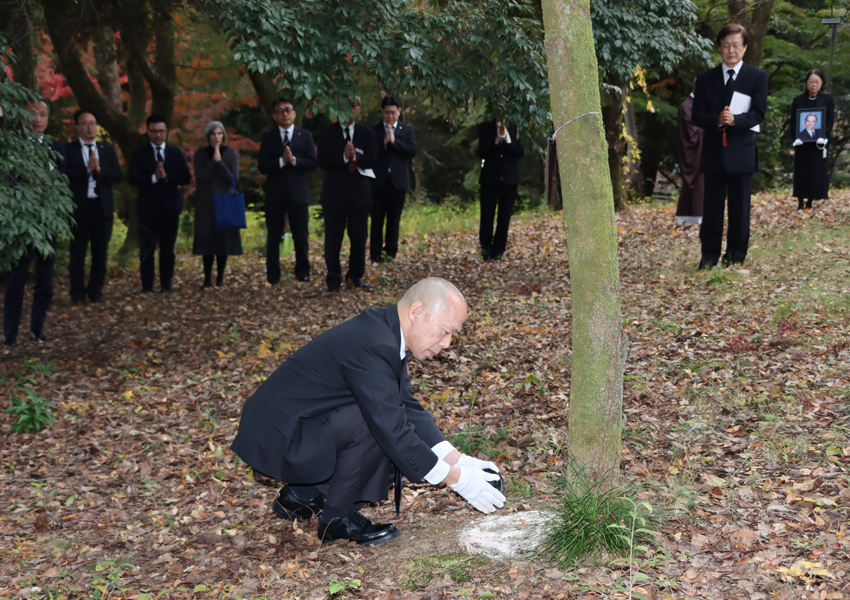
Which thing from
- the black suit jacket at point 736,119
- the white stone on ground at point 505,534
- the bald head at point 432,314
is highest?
the black suit jacket at point 736,119

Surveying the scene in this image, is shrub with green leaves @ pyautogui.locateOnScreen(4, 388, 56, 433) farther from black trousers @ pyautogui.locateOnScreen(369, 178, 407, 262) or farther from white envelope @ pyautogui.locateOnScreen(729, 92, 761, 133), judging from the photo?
white envelope @ pyautogui.locateOnScreen(729, 92, 761, 133)

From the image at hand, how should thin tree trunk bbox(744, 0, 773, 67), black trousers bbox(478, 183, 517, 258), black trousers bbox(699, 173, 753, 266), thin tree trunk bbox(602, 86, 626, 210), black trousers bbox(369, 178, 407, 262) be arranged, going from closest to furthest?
1. black trousers bbox(699, 173, 753, 266)
2. black trousers bbox(478, 183, 517, 258)
3. black trousers bbox(369, 178, 407, 262)
4. thin tree trunk bbox(602, 86, 626, 210)
5. thin tree trunk bbox(744, 0, 773, 67)

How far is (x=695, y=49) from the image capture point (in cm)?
859

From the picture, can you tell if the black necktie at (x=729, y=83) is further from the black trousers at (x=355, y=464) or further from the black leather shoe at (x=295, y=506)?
the black leather shoe at (x=295, y=506)

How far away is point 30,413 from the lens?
5500 mm

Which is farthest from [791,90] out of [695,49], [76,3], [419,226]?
[76,3]

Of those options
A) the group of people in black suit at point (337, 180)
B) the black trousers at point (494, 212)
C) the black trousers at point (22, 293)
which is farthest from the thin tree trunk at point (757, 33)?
the black trousers at point (22, 293)

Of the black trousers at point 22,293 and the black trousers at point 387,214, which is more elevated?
the black trousers at point 387,214

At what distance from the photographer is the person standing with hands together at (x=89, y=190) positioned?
336 inches

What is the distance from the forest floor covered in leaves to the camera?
3016mm

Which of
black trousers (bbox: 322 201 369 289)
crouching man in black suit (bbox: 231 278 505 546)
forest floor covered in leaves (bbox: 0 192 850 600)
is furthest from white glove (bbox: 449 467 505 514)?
black trousers (bbox: 322 201 369 289)

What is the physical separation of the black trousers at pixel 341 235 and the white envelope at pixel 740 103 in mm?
4047

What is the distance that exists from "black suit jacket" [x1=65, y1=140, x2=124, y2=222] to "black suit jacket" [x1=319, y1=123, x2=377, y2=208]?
8.10 ft

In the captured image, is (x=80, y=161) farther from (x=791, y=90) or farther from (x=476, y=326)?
(x=791, y=90)
